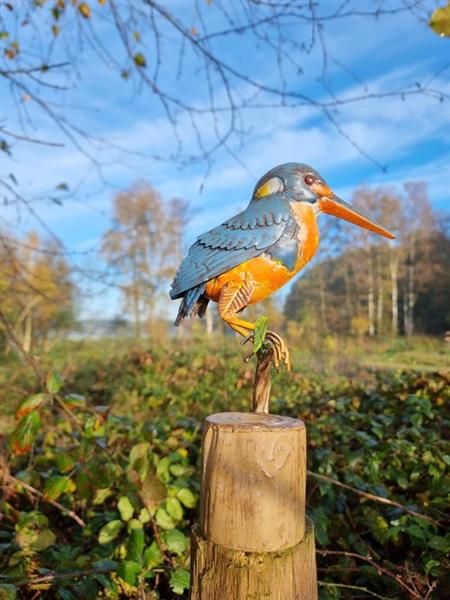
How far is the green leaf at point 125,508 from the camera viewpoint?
1752 mm

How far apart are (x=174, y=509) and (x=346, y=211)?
1499mm

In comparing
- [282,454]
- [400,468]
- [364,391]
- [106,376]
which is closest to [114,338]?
[106,376]

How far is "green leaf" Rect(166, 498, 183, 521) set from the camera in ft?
5.91

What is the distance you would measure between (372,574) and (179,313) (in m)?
1.42

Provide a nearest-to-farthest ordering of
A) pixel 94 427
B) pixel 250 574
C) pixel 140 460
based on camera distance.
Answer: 1. pixel 250 574
2. pixel 140 460
3. pixel 94 427

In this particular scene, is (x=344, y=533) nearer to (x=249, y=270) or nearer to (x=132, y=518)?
Result: (x=132, y=518)

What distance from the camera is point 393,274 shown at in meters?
15.2

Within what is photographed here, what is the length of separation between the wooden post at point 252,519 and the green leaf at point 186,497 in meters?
0.80

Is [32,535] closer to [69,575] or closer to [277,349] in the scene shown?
[69,575]

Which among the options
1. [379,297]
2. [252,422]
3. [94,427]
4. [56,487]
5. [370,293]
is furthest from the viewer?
[379,297]

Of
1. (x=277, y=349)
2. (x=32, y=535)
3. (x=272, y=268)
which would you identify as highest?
(x=272, y=268)

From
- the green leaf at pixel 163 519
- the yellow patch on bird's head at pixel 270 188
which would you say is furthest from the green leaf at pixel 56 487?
the yellow patch on bird's head at pixel 270 188

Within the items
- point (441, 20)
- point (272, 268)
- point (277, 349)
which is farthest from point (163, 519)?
point (441, 20)

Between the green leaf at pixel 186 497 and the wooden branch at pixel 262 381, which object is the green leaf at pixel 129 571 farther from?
the wooden branch at pixel 262 381
